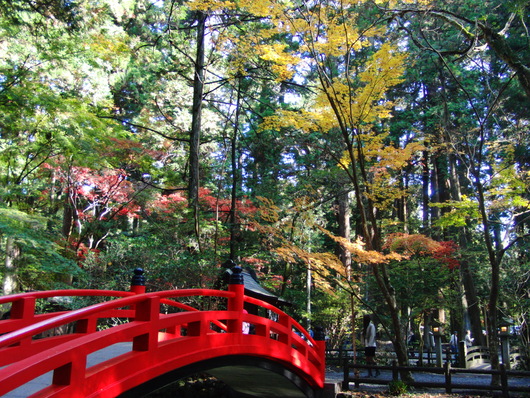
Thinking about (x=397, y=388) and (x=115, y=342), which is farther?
(x=397, y=388)

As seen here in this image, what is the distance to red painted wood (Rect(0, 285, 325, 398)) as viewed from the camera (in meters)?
3.00

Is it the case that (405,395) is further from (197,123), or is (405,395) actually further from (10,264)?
(10,264)

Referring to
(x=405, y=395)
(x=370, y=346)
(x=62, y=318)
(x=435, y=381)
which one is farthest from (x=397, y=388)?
(x=62, y=318)

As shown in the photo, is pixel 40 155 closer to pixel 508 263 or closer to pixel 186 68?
pixel 186 68

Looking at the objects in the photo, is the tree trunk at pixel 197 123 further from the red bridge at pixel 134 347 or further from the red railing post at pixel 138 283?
the red bridge at pixel 134 347

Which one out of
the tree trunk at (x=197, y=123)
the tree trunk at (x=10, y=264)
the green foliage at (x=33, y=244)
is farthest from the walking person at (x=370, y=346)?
the tree trunk at (x=10, y=264)

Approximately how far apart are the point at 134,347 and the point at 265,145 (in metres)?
11.3

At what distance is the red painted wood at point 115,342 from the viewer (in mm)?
3002

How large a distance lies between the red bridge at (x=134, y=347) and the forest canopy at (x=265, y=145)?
2.89 meters

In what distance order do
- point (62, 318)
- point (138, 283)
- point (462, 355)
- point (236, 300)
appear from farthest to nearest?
point (462, 355) < point (138, 283) < point (236, 300) < point (62, 318)

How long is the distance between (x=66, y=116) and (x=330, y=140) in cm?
881

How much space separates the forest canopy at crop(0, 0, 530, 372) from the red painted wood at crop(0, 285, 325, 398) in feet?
11.0

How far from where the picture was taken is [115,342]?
142 inches

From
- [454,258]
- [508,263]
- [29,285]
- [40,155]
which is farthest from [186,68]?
[508,263]
